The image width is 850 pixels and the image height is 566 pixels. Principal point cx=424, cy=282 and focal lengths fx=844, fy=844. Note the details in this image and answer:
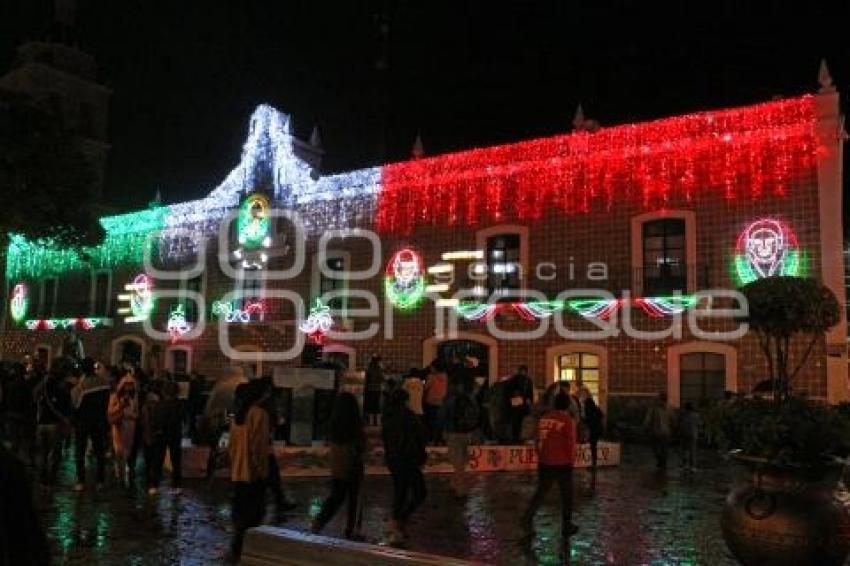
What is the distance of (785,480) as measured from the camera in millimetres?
5266

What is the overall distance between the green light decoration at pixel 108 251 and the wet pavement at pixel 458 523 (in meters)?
17.8

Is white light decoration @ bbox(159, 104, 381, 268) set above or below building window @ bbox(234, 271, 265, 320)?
above

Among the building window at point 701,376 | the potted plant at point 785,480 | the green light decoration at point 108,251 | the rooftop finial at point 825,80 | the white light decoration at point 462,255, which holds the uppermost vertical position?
the rooftop finial at point 825,80

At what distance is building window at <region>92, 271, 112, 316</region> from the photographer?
97.2 ft

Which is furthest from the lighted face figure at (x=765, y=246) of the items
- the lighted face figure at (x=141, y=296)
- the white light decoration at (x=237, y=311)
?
the lighted face figure at (x=141, y=296)

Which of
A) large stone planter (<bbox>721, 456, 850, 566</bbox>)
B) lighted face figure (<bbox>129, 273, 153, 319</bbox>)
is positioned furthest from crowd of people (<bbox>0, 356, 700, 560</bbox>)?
lighted face figure (<bbox>129, 273, 153, 319</bbox>)

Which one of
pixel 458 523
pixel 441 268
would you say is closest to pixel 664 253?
pixel 441 268

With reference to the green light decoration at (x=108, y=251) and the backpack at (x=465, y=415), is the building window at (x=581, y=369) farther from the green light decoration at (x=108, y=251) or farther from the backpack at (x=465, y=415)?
the green light decoration at (x=108, y=251)

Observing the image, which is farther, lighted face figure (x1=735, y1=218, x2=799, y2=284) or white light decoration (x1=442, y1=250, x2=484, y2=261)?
white light decoration (x1=442, y1=250, x2=484, y2=261)

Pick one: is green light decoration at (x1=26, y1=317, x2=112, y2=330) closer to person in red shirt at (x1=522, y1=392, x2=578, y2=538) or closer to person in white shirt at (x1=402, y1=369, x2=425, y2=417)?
person in white shirt at (x1=402, y1=369, x2=425, y2=417)

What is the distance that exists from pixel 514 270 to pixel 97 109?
23.6 m

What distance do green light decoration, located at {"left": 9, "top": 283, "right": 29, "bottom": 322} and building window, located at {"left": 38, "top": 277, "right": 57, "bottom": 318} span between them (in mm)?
843

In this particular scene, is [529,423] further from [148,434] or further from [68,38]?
[68,38]

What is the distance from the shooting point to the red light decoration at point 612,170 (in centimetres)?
1786
